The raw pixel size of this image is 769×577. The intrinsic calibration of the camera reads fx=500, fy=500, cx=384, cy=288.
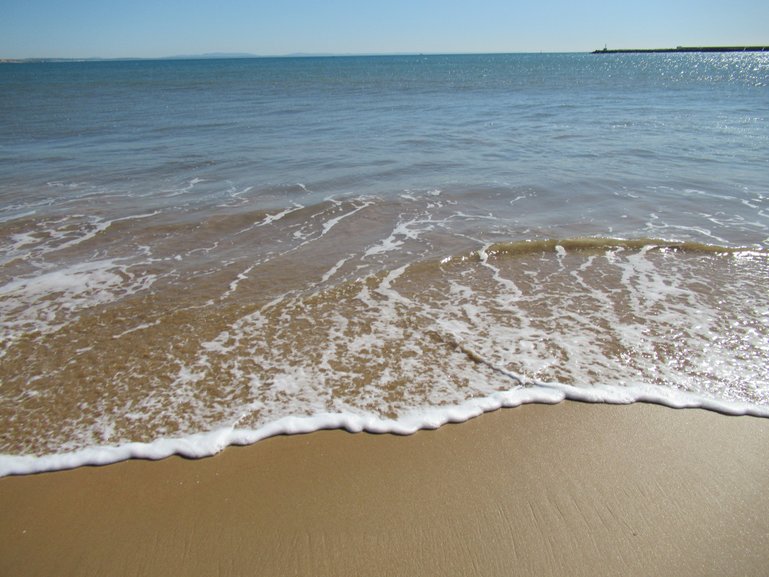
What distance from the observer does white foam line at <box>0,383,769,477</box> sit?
314 centimetres

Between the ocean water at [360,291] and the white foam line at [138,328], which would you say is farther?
the white foam line at [138,328]

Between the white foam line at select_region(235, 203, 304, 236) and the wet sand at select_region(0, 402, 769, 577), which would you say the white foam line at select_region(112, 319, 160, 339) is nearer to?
the wet sand at select_region(0, 402, 769, 577)

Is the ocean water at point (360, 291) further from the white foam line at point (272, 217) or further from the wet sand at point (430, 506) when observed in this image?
the wet sand at point (430, 506)

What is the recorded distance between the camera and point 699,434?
10.8ft

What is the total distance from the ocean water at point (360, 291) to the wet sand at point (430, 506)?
22cm

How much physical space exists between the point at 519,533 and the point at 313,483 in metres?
1.18

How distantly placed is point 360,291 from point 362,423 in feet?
7.28

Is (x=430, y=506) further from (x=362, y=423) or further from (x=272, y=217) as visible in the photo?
(x=272, y=217)

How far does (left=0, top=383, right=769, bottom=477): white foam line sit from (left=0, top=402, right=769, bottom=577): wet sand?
7cm

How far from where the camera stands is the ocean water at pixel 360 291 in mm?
3627

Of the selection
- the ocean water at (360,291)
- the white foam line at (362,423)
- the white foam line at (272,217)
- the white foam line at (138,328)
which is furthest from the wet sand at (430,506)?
the white foam line at (272,217)

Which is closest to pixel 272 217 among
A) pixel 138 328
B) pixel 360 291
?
pixel 360 291

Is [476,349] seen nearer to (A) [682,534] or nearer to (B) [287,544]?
(A) [682,534]

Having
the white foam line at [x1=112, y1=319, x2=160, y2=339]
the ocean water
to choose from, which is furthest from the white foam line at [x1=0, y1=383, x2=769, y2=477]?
the white foam line at [x1=112, y1=319, x2=160, y2=339]
